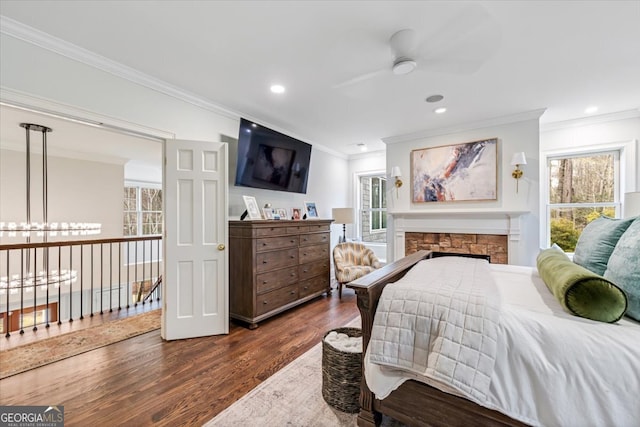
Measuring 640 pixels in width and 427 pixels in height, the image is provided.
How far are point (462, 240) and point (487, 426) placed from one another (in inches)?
128

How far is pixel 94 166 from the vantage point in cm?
560

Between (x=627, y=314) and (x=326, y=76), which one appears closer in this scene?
(x=627, y=314)

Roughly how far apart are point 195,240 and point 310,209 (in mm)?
2214

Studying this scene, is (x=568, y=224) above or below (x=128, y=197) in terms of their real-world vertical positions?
below

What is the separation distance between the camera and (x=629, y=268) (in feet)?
4.07

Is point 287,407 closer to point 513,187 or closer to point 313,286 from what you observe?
point 313,286

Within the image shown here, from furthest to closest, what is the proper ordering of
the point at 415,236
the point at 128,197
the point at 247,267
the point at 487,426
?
the point at 128,197 < the point at 415,236 < the point at 247,267 < the point at 487,426

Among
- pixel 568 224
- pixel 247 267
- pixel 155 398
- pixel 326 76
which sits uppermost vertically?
pixel 326 76

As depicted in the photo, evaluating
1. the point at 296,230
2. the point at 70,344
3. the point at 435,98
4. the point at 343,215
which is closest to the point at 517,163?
the point at 435,98

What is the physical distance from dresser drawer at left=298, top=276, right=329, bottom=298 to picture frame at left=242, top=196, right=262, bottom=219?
110 cm

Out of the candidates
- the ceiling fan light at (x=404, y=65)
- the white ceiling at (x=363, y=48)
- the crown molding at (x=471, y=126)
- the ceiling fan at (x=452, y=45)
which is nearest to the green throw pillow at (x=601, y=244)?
the white ceiling at (x=363, y=48)

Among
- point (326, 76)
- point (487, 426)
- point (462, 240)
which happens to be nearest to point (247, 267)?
point (326, 76)

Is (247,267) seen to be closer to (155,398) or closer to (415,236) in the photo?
(155,398)

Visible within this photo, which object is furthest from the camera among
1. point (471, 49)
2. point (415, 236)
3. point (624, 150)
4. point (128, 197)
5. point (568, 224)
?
point (128, 197)
